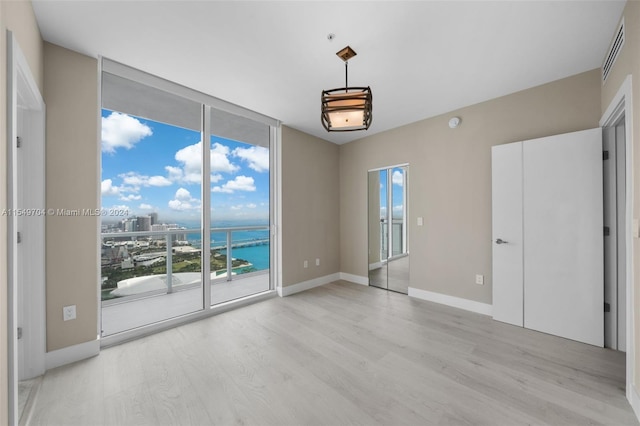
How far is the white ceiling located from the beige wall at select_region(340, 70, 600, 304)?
0.25 m

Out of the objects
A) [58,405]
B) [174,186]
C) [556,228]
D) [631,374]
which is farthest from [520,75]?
[58,405]

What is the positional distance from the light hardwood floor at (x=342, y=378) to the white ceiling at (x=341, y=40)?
2.65 m

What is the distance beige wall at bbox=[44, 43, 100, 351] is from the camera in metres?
2.01

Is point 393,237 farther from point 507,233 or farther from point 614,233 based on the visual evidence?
point 614,233

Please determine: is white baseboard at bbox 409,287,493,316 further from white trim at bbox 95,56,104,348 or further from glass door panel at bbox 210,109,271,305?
white trim at bbox 95,56,104,348

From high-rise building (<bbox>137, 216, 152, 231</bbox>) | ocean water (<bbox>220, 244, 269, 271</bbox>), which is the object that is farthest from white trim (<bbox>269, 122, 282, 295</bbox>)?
high-rise building (<bbox>137, 216, 152, 231</bbox>)

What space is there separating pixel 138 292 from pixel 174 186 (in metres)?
1.68

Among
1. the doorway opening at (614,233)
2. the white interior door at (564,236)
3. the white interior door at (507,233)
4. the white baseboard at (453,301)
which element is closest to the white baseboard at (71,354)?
the white baseboard at (453,301)

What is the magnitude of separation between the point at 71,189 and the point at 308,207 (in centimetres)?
288

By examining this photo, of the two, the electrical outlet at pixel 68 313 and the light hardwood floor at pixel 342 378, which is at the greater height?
the electrical outlet at pixel 68 313

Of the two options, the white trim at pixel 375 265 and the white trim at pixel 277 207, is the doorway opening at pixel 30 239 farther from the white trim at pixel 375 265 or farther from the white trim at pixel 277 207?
the white trim at pixel 375 265

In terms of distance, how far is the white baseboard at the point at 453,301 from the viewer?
3.06 meters

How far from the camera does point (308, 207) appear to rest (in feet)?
13.9

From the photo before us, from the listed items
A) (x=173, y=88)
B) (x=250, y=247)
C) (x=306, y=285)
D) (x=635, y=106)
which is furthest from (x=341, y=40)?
(x=250, y=247)
